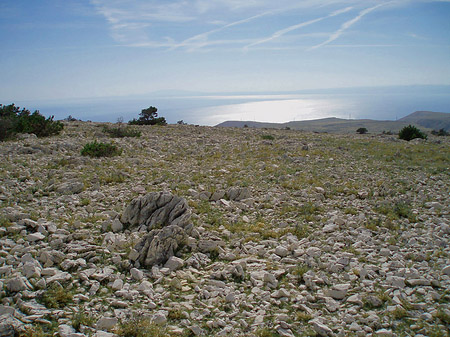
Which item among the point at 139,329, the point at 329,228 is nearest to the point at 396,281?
the point at 329,228

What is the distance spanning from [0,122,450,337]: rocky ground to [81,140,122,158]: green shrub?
243cm

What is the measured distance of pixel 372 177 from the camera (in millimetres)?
11859

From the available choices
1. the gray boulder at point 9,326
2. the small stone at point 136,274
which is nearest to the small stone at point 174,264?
the small stone at point 136,274

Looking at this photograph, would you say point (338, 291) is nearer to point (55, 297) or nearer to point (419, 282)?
point (419, 282)

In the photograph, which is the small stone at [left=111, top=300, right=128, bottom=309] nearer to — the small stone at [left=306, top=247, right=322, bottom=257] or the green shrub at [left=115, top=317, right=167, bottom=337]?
the green shrub at [left=115, top=317, right=167, bottom=337]

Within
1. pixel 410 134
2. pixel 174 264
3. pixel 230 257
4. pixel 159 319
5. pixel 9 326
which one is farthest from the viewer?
pixel 410 134

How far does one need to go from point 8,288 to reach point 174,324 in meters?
2.49

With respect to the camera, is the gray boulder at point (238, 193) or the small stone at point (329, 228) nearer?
the small stone at point (329, 228)

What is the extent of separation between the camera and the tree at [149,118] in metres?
33.6

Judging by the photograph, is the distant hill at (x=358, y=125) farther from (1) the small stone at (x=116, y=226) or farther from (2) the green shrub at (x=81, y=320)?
(2) the green shrub at (x=81, y=320)

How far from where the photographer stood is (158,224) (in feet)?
22.5

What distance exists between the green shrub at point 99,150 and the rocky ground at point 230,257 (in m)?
2.43

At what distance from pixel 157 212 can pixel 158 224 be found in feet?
1.38

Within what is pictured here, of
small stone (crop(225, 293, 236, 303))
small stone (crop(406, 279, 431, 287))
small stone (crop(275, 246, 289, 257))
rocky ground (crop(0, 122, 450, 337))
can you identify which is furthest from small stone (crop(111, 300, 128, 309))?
small stone (crop(406, 279, 431, 287))
